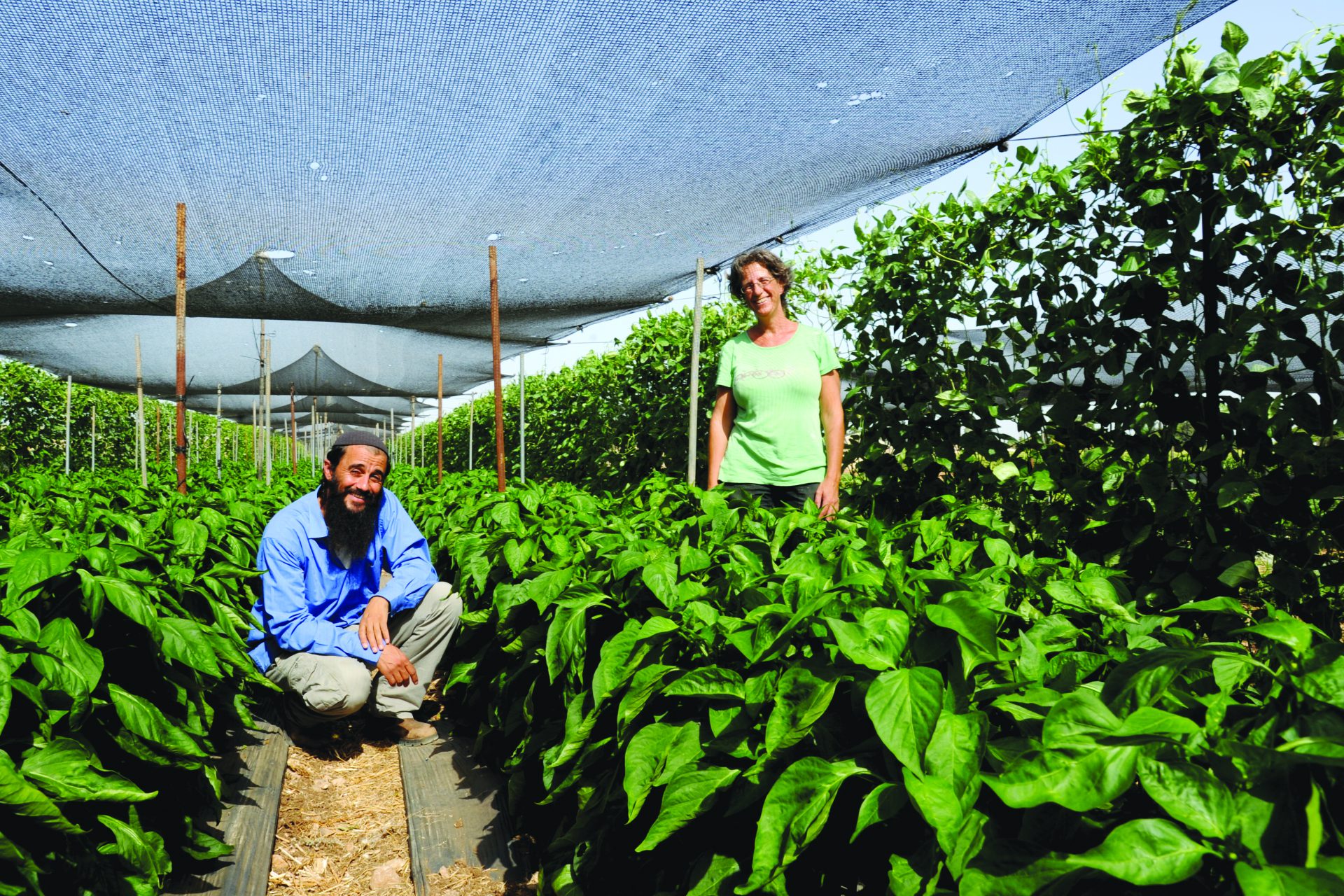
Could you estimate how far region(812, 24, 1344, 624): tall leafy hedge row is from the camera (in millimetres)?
2111

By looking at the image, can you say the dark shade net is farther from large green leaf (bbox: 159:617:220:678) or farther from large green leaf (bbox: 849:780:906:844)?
large green leaf (bbox: 849:780:906:844)

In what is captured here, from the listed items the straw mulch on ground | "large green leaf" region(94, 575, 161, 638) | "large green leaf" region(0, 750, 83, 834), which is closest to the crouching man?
the straw mulch on ground

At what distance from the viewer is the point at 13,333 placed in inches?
422

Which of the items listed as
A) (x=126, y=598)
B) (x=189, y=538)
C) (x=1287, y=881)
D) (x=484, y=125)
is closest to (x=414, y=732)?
(x=189, y=538)

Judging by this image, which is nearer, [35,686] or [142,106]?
[35,686]

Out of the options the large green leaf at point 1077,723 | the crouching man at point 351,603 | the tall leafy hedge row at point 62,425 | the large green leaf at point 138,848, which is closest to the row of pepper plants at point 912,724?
the large green leaf at point 1077,723

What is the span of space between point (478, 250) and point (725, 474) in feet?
13.3

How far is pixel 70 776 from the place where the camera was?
5.54 ft

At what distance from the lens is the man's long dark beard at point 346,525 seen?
366 centimetres

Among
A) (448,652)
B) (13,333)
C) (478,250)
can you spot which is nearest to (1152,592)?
(448,652)

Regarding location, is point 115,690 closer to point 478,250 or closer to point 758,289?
point 758,289

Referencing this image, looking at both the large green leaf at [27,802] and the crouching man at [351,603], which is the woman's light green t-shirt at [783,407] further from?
the large green leaf at [27,802]

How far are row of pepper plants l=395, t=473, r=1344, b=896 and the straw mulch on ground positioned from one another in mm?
379

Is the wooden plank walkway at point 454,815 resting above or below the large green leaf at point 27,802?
below
